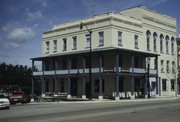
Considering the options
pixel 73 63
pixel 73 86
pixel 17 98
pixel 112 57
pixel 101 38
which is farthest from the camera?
pixel 73 63

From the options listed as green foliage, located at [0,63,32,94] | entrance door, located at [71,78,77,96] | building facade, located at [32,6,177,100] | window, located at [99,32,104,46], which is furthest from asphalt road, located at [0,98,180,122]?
green foliage, located at [0,63,32,94]

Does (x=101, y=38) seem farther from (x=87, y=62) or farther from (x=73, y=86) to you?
(x=73, y=86)

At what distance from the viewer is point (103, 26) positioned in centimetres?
4647

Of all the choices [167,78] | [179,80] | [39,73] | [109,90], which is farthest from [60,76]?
[179,80]

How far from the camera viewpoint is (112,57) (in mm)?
45344

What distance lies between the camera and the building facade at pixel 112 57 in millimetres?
44406

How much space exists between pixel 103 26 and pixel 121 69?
8.00 meters

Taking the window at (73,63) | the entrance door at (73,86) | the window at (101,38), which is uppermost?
the window at (101,38)

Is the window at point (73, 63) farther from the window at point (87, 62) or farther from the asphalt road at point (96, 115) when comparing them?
the asphalt road at point (96, 115)

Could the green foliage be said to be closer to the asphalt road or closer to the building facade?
the building facade

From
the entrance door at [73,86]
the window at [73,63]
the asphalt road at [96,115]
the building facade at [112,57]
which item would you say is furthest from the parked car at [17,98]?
the asphalt road at [96,115]

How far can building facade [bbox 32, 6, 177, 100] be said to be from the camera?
1748 inches

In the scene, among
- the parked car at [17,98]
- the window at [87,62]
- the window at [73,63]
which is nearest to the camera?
the parked car at [17,98]

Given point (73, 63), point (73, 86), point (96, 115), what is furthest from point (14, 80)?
point (96, 115)
